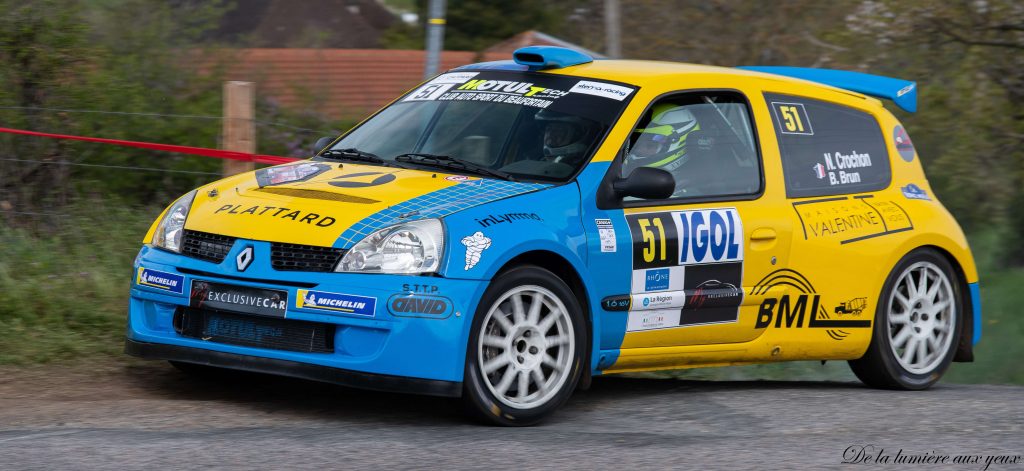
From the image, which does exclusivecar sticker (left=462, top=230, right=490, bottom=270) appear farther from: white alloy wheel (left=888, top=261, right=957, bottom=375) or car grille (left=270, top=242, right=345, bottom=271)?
white alloy wheel (left=888, top=261, right=957, bottom=375)

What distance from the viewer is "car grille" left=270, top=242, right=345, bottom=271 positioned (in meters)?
5.78

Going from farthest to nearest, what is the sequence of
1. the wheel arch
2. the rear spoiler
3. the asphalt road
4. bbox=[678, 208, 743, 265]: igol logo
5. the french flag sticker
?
the rear spoiler → the wheel arch → the french flag sticker → bbox=[678, 208, 743, 265]: igol logo → the asphalt road

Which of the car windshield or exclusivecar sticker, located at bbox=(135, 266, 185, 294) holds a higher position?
the car windshield

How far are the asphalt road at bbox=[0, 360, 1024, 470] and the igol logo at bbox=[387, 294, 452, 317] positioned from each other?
0.49m

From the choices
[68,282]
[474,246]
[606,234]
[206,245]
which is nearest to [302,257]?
[206,245]

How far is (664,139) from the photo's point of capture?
22.6 feet

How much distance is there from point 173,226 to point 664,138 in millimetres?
2382

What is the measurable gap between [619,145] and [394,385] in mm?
1677

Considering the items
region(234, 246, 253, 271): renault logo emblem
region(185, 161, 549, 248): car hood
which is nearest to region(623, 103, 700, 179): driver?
region(185, 161, 549, 248): car hood

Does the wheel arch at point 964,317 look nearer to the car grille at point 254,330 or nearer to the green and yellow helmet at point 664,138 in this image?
the green and yellow helmet at point 664,138

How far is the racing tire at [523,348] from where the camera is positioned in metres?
5.86

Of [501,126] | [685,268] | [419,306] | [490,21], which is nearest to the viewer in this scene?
[419,306]

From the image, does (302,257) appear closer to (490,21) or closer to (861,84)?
(861,84)

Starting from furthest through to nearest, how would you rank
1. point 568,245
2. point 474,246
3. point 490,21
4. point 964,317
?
point 490,21 < point 964,317 < point 568,245 < point 474,246
